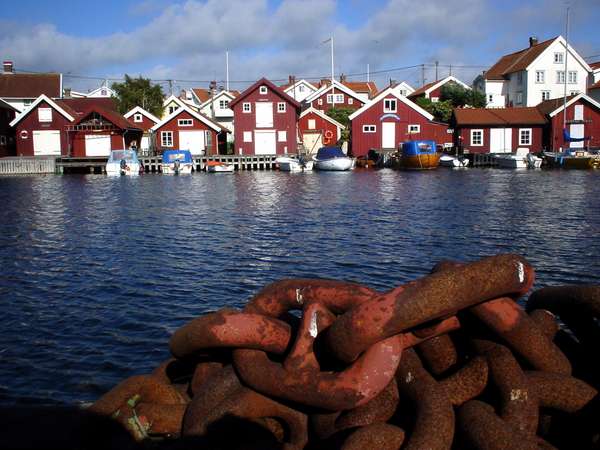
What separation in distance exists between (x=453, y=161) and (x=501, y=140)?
6.98 metres

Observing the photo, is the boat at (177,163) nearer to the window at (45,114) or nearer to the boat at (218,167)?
the boat at (218,167)

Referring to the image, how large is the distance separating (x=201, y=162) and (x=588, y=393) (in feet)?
201

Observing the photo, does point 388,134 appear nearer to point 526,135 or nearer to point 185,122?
point 526,135

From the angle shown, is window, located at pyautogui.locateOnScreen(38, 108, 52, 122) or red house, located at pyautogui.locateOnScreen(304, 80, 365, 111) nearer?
window, located at pyautogui.locateOnScreen(38, 108, 52, 122)

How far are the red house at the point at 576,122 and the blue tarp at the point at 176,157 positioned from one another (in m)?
34.7

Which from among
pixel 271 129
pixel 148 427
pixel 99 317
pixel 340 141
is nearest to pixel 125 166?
pixel 271 129

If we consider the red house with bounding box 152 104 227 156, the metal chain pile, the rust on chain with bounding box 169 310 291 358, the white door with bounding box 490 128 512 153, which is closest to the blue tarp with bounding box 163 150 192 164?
the red house with bounding box 152 104 227 156

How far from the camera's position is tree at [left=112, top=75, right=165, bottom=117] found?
83500 mm

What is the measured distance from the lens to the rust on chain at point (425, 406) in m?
3.04

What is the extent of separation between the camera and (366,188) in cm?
3897

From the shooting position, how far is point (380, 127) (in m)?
66.0

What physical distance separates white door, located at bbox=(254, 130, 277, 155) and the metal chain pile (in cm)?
6310

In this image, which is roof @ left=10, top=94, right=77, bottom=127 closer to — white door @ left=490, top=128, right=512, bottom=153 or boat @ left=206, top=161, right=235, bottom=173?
boat @ left=206, top=161, right=235, bottom=173

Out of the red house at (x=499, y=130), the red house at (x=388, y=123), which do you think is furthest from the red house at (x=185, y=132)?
the red house at (x=499, y=130)
